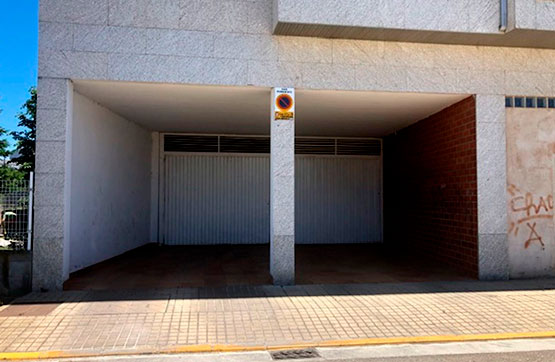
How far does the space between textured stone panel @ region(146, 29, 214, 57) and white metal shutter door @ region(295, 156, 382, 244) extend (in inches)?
249

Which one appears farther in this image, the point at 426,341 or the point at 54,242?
the point at 54,242

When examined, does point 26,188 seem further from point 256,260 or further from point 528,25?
point 528,25

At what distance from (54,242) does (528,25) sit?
888 centimetres

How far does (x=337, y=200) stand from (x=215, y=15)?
24.6ft

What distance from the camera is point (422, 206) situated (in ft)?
34.6

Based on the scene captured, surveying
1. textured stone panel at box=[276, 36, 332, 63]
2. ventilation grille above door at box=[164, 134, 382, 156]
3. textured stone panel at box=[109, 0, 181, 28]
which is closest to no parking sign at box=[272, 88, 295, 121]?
textured stone panel at box=[276, 36, 332, 63]

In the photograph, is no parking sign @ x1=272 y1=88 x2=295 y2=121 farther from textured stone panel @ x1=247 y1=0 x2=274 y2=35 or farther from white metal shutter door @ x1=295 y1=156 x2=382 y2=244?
white metal shutter door @ x1=295 y1=156 x2=382 y2=244

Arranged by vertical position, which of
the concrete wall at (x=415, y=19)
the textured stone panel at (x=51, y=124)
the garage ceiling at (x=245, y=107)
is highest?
the concrete wall at (x=415, y=19)

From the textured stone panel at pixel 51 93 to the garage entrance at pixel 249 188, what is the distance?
0.59 m

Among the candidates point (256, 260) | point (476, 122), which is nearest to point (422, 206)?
point (476, 122)

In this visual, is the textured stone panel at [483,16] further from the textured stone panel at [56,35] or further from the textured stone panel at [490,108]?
the textured stone panel at [56,35]

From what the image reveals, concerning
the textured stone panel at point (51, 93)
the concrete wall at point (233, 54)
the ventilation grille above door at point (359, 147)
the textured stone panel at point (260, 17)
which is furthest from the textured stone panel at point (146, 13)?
the ventilation grille above door at point (359, 147)

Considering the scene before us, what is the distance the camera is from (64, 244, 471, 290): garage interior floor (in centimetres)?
771

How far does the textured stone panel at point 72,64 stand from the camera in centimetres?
698
